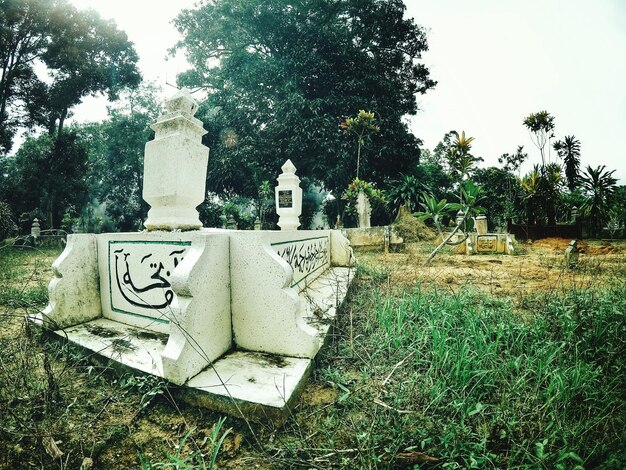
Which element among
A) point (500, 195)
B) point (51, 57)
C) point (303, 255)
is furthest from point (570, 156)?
point (51, 57)

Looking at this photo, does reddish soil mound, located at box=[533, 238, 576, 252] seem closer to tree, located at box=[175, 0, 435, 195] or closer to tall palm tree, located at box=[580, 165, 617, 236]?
tall palm tree, located at box=[580, 165, 617, 236]

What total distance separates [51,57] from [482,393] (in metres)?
21.8

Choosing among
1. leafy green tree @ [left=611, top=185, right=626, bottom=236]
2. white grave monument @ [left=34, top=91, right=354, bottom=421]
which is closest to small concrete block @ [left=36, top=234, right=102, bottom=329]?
white grave monument @ [left=34, top=91, right=354, bottom=421]

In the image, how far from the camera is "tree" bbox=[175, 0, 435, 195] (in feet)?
48.9

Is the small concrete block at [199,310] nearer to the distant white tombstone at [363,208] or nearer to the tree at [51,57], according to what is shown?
the distant white tombstone at [363,208]

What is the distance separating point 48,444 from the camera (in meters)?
1.27

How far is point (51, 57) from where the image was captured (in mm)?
14797

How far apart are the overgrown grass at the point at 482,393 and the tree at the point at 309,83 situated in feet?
42.5

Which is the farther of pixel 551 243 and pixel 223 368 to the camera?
pixel 551 243

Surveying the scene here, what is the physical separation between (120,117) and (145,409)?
87.4 feet

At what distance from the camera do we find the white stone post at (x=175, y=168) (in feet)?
8.27

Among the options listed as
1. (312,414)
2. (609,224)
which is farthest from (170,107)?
(609,224)

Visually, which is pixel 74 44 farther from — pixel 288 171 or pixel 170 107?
pixel 170 107

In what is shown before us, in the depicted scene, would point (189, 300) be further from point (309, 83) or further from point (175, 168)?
point (309, 83)
